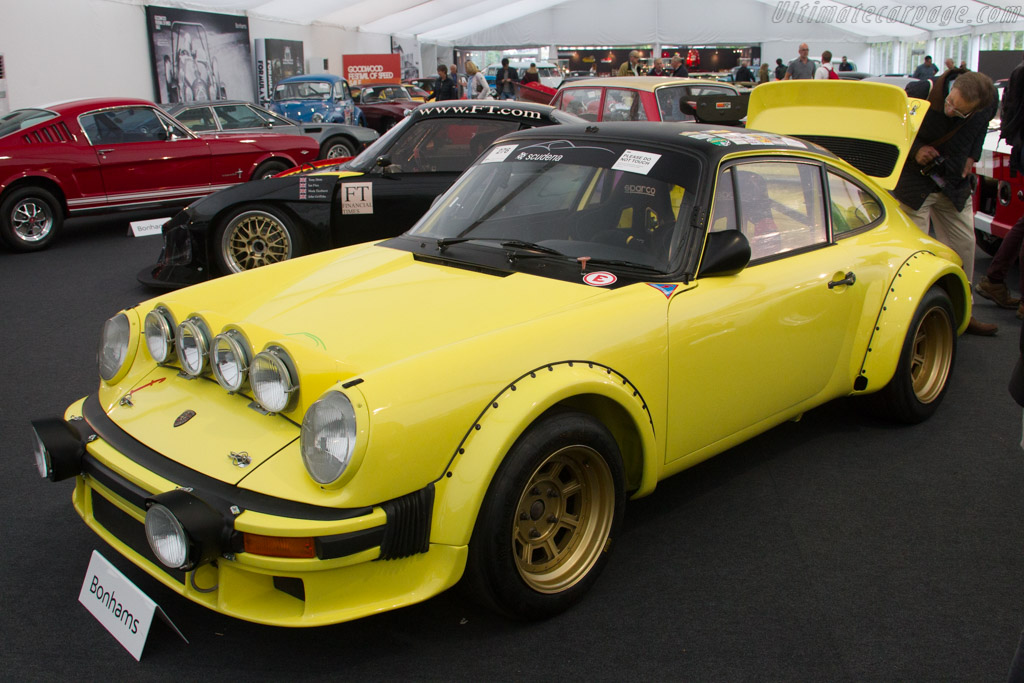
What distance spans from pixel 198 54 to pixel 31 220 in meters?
10.1

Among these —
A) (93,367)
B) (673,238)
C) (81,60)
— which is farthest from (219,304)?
(81,60)

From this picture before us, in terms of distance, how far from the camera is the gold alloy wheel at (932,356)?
13.8 feet

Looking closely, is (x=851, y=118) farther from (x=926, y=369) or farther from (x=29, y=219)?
(x=29, y=219)

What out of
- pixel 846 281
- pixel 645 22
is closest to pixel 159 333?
pixel 846 281

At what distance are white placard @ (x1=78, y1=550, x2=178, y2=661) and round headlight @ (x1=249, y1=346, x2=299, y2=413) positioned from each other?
2.13 feet

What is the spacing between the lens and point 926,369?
14.0 ft

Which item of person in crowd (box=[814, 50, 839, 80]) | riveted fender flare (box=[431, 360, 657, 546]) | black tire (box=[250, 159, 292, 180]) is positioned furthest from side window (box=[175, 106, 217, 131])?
riveted fender flare (box=[431, 360, 657, 546])

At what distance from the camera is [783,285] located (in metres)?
3.26

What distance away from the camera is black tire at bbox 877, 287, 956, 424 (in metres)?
3.92

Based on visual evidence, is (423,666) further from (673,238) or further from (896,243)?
(896,243)

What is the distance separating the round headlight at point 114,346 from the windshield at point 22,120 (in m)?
6.83

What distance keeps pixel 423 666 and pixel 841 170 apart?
2.83m

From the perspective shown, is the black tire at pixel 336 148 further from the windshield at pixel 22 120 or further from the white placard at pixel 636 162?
the white placard at pixel 636 162

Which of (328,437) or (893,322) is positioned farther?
(893,322)
